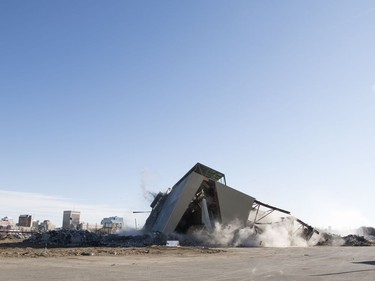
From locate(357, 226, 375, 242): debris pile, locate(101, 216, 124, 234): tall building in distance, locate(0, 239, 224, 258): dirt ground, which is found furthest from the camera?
locate(357, 226, 375, 242): debris pile

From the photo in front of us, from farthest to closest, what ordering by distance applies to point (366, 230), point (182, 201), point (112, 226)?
1. point (112, 226)
2. point (366, 230)
3. point (182, 201)

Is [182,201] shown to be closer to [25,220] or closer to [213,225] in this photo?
[213,225]

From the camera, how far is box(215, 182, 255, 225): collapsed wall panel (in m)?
45.2

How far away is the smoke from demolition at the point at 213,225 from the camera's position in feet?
132

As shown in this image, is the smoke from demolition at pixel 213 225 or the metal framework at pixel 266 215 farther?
the metal framework at pixel 266 215

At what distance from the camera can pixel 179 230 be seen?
5109 centimetres

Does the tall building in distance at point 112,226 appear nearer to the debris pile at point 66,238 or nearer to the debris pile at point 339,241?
the debris pile at point 66,238

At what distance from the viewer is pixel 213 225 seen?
45.5 meters

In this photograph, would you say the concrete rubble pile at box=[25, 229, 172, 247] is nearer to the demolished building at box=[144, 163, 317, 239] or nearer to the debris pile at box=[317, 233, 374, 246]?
the demolished building at box=[144, 163, 317, 239]

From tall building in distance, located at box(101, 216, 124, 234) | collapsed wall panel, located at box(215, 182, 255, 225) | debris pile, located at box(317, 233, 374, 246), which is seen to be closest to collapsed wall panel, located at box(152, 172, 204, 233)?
collapsed wall panel, located at box(215, 182, 255, 225)

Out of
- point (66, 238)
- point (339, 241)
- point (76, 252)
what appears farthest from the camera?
point (339, 241)

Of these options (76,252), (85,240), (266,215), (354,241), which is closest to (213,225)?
(266,215)

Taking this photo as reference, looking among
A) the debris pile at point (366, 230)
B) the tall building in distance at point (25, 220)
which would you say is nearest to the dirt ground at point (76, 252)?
A: the debris pile at point (366, 230)

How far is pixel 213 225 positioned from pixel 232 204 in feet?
10.3
